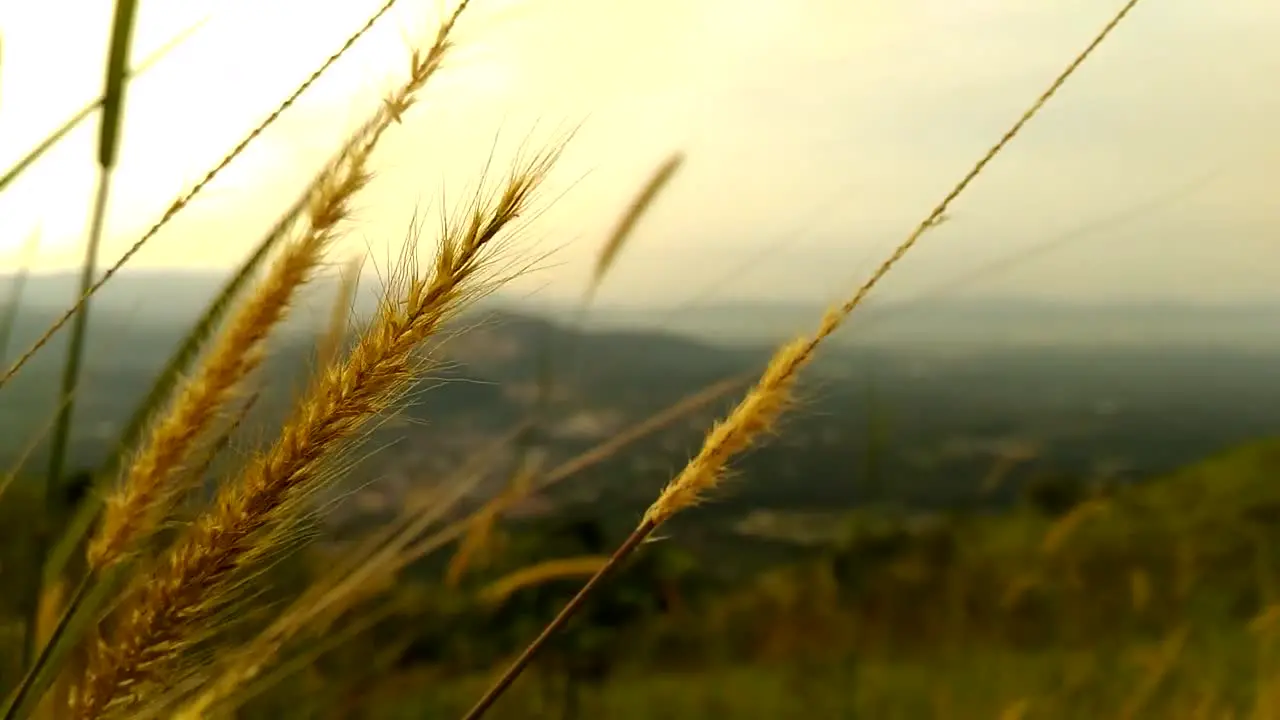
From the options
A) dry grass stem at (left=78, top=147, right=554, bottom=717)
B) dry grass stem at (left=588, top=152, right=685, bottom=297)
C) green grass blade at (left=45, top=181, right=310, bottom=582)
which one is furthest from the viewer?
dry grass stem at (left=588, top=152, right=685, bottom=297)

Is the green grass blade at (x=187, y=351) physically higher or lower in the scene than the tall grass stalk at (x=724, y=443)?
higher

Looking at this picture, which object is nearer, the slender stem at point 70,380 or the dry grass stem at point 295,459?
the dry grass stem at point 295,459

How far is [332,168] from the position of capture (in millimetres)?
256

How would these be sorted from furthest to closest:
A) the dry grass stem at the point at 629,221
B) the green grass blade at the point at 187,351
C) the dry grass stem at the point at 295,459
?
the dry grass stem at the point at 629,221 < the green grass blade at the point at 187,351 < the dry grass stem at the point at 295,459

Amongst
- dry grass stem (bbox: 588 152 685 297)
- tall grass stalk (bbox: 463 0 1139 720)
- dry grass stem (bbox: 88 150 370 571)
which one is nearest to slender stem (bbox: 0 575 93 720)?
dry grass stem (bbox: 88 150 370 571)

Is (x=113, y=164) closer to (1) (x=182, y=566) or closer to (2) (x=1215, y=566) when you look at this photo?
(1) (x=182, y=566)

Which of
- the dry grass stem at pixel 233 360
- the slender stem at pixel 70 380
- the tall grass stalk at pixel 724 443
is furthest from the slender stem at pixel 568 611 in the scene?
the slender stem at pixel 70 380

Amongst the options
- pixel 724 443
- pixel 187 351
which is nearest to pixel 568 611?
pixel 724 443

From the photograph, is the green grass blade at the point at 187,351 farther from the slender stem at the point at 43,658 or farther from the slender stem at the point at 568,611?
the slender stem at the point at 568,611

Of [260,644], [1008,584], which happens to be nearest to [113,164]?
[260,644]

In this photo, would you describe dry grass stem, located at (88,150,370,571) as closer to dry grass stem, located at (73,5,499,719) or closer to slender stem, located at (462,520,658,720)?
dry grass stem, located at (73,5,499,719)

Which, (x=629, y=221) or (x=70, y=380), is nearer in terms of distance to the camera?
(x=70, y=380)

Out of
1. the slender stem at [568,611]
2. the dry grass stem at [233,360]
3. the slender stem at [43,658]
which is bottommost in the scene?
the slender stem at [568,611]

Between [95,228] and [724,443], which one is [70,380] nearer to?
[95,228]
